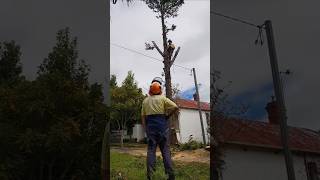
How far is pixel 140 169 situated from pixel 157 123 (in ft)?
4.80

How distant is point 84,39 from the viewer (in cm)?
1370

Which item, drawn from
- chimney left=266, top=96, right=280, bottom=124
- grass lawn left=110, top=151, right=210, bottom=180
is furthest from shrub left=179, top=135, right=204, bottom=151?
chimney left=266, top=96, right=280, bottom=124

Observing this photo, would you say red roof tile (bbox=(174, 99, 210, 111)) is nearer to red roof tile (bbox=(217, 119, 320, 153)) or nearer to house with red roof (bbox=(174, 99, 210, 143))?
house with red roof (bbox=(174, 99, 210, 143))

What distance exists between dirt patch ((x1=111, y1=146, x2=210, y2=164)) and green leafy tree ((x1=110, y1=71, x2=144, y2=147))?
444mm

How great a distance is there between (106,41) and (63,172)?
3206 mm

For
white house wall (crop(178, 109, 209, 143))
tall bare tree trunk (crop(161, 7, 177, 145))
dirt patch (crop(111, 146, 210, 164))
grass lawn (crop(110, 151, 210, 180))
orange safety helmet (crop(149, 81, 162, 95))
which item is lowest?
grass lawn (crop(110, 151, 210, 180))

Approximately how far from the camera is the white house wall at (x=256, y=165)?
355 inches

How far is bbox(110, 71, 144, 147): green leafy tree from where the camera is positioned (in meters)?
9.88

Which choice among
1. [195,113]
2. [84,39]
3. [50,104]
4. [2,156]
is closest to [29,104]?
[50,104]

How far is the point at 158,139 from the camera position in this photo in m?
7.47

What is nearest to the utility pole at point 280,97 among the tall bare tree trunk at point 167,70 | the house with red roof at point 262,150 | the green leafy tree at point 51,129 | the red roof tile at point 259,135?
the house with red roof at point 262,150

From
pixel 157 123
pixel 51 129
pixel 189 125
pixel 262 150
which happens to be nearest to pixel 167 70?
pixel 189 125

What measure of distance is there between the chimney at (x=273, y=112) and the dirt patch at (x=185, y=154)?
119cm

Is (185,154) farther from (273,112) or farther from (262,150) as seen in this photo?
(273,112)
